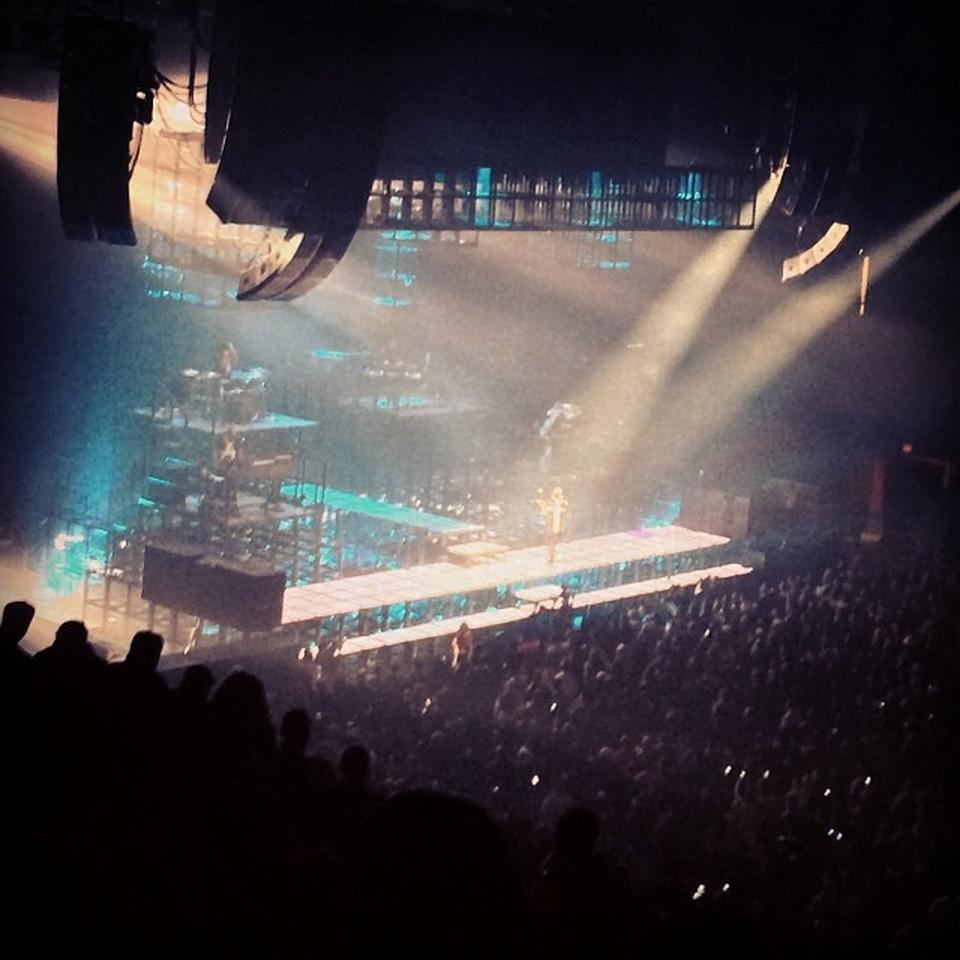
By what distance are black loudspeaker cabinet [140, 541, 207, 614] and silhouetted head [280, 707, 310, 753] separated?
987 centimetres

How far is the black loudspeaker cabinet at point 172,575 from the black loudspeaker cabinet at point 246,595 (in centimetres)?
32

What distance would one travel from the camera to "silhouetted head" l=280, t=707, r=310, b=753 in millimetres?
4004

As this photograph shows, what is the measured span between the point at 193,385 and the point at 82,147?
11.2 m

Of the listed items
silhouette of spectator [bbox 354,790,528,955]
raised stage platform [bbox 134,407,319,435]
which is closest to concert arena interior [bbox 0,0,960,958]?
silhouette of spectator [bbox 354,790,528,955]

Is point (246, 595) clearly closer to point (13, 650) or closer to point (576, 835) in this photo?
point (13, 650)

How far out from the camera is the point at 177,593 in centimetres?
1412

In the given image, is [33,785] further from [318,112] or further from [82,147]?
[318,112]

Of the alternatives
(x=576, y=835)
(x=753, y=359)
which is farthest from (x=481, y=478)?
(x=576, y=835)

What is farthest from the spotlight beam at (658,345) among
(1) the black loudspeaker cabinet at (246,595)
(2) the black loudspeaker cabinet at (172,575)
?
(2) the black loudspeaker cabinet at (172,575)

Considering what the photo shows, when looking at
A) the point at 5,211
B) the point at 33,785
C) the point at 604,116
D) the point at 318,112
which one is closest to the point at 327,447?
the point at 5,211

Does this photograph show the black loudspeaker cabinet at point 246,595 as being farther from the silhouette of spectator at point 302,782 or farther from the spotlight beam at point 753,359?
the spotlight beam at point 753,359

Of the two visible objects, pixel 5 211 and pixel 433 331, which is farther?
pixel 433 331

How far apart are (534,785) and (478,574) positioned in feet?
29.7

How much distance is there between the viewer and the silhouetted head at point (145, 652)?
4.12 m
